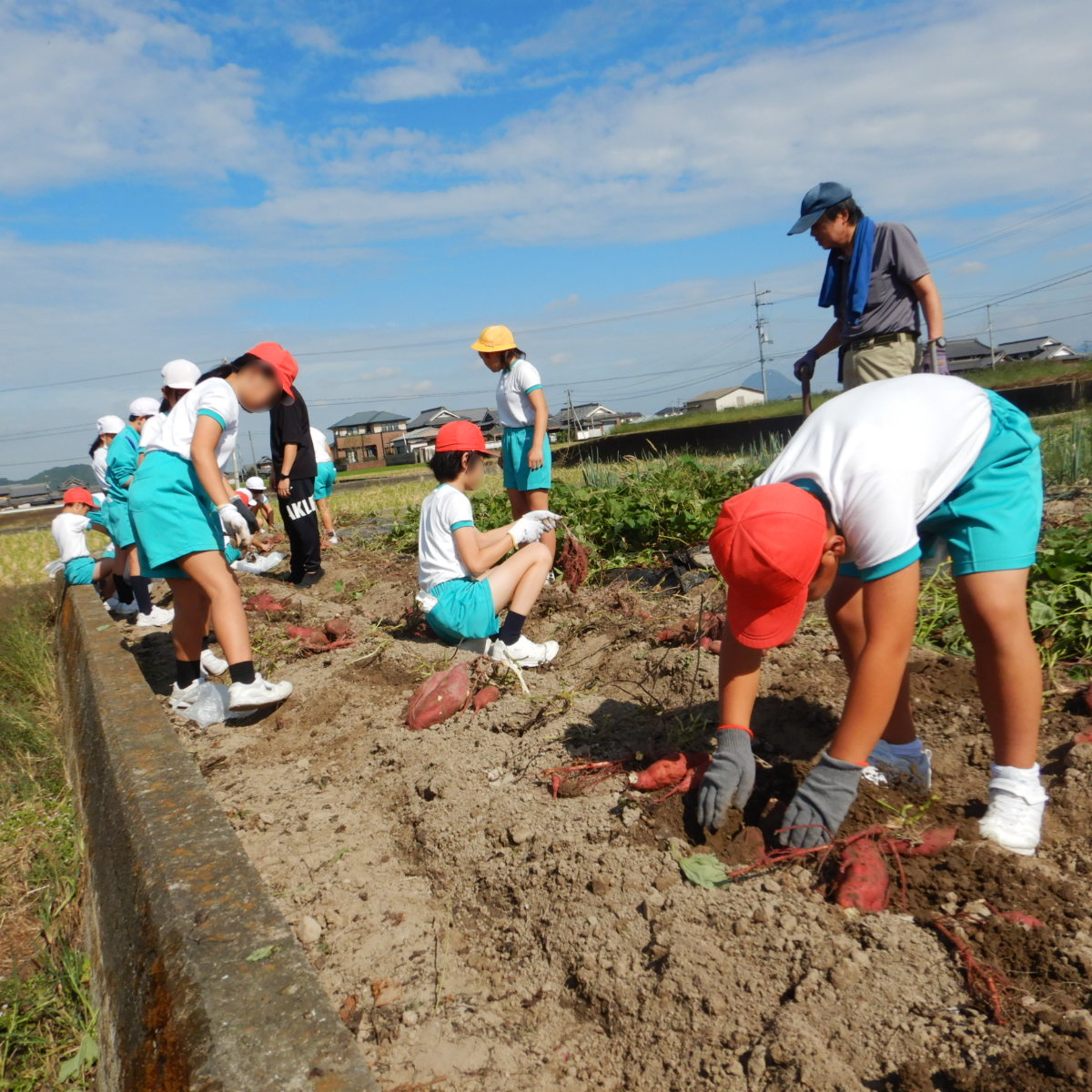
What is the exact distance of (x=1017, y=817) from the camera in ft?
7.00

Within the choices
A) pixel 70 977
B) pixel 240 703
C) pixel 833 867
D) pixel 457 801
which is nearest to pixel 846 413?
pixel 833 867

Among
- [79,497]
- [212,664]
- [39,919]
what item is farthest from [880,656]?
[79,497]

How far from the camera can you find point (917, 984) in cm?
174

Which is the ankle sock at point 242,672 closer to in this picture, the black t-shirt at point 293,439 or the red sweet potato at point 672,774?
the red sweet potato at point 672,774

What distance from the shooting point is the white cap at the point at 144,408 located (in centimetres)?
661

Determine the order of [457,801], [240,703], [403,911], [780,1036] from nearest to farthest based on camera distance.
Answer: [780,1036] < [403,911] < [457,801] < [240,703]

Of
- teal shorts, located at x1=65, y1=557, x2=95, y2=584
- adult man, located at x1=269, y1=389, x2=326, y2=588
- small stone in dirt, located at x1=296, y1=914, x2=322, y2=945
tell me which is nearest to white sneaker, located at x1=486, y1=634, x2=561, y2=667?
small stone in dirt, located at x1=296, y1=914, x2=322, y2=945

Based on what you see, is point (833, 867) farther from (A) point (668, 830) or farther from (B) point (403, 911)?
(B) point (403, 911)

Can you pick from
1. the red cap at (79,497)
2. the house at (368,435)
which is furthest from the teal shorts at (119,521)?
the house at (368,435)

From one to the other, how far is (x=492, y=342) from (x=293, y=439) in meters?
2.19

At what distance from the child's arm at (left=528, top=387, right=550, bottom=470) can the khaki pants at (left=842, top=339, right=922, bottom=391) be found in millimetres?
1848

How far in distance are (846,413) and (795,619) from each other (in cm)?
52

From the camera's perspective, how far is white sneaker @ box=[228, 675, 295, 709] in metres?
3.77

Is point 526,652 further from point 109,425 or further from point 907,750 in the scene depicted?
point 109,425
